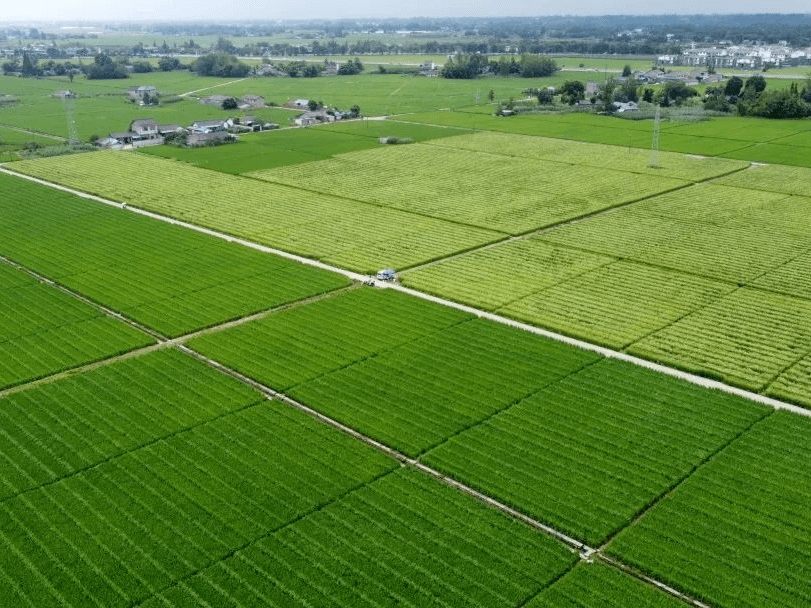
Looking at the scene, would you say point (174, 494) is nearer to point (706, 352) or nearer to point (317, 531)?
point (317, 531)

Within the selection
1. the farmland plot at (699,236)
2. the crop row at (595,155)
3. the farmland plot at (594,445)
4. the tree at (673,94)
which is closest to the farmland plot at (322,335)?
the farmland plot at (594,445)

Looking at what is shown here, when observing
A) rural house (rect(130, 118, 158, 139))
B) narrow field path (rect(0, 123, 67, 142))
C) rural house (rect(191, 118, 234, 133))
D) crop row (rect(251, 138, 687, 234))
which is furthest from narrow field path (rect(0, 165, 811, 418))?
narrow field path (rect(0, 123, 67, 142))

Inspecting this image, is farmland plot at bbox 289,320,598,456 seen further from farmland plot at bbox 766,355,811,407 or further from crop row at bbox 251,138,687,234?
crop row at bbox 251,138,687,234

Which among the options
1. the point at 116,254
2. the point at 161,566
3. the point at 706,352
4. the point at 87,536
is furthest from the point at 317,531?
the point at 116,254

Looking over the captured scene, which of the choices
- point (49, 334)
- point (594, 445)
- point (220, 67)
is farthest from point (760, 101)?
point (220, 67)

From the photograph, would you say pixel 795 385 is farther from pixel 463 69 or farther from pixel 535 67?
pixel 463 69
